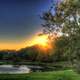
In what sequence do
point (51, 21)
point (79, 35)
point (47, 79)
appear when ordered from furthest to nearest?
1. point (47, 79)
2. point (51, 21)
3. point (79, 35)

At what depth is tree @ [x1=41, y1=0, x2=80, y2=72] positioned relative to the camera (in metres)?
36.6

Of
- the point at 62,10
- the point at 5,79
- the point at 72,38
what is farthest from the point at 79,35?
the point at 5,79

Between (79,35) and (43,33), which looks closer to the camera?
(79,35)

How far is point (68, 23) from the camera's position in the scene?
125ft

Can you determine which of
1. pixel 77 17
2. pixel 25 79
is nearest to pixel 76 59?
pixel 77 17

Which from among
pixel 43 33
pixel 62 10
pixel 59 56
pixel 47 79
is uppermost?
pixel 62 10

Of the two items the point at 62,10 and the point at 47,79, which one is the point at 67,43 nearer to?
the point at 62,10

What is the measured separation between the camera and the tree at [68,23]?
36594 millimetres

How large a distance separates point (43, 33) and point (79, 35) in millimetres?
5564

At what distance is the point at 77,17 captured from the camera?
124 ft

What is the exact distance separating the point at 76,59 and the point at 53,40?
4.05 metres

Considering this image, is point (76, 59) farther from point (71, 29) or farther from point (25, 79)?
point (25, 79)

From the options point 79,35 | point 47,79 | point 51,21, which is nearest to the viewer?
point 79,35

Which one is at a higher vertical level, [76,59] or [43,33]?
[43,33]
